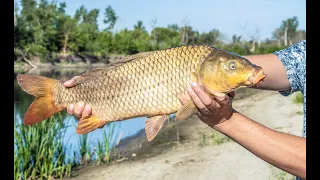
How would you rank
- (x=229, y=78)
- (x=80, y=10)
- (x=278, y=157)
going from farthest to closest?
(x=80, y=10) < (x=229, y=78) < (x=278, y=157)

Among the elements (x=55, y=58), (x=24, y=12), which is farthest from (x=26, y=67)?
(x=24, y=12)

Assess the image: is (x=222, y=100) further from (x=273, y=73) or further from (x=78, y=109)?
(x=78, y=109)

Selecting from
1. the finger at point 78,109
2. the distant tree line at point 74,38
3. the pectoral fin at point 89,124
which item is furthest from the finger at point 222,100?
the distant tree line at point 74,38

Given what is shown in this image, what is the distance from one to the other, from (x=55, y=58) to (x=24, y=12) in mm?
10628

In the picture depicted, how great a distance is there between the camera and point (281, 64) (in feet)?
7.39

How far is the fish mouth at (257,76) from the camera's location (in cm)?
186

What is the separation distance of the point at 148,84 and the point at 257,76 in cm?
53

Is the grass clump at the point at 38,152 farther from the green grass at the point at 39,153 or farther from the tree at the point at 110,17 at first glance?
the tree at the point at 110,17

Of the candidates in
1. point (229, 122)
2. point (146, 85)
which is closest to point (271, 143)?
point (229, 122)

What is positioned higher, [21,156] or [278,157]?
[278,157]

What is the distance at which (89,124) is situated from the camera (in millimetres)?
2209

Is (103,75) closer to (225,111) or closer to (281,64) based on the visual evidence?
(225,111)

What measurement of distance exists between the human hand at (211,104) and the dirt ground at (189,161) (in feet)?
9.80

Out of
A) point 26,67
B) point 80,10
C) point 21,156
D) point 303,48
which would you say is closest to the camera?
point 303,48
